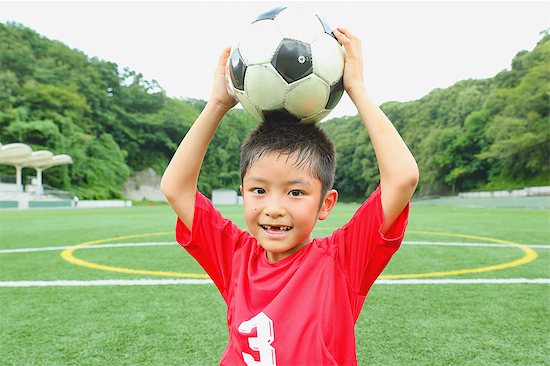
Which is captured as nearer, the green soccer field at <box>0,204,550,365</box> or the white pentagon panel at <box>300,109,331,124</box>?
the white pentagon panel at <box>300,109,331,124</box>

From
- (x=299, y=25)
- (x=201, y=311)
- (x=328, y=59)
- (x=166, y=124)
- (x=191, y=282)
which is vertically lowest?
(x=191, y=282)

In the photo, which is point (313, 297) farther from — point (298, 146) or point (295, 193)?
point (298, 146)

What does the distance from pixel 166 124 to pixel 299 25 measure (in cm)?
5600

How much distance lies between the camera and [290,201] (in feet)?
5.43

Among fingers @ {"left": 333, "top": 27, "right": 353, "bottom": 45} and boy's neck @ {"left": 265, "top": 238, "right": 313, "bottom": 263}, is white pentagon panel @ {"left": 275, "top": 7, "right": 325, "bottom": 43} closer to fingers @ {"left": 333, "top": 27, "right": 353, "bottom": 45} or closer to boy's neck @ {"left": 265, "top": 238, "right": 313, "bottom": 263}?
fingers @ {"left": 333, "top": 27, "right": 353, "bottom": 45}

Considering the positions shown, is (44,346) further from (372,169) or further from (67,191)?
(372,169)

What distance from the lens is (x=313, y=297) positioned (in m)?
1.59

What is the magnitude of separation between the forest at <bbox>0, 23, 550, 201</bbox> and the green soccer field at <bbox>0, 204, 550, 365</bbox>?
31.7 m

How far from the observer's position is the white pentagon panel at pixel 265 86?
70.1 inches

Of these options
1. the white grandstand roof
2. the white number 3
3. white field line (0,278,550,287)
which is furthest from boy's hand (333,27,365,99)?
the white grandstand roof

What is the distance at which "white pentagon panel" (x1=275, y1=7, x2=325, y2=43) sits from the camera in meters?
1.80

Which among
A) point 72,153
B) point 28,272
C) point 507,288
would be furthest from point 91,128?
point 507,288

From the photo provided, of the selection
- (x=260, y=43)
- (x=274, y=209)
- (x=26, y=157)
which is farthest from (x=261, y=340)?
(x=26, y=157)

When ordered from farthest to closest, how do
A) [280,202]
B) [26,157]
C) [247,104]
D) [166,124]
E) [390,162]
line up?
[166,124], [26,157], [247,104], [280,202], [390,162]
